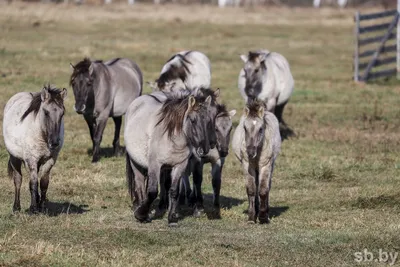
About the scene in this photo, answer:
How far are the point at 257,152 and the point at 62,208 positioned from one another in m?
2.71

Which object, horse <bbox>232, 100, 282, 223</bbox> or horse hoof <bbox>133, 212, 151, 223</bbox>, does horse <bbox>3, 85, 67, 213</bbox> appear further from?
horse <bbox>232, 100, 282, 223</bbox>

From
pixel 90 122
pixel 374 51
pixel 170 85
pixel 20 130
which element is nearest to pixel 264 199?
pixel 20 130

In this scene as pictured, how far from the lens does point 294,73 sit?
27406 millimetres

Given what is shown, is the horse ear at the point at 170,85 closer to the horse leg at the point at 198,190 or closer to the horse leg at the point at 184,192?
the horse leg at the point at 184,192

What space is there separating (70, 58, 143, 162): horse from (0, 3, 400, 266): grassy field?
0.57 m

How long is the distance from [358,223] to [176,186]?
2344 millimetres

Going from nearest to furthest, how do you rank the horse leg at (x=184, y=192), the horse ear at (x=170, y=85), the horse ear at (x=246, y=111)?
the horse ear at (x=246, y=111) < the horse leg at (x=184, y=192) < the horse ear at (x=170, y=85)

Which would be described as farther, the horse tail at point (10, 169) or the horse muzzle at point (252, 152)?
the horse tail at point (10, 169)

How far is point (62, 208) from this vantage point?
37.0 feet

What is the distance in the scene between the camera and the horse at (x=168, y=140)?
984cm

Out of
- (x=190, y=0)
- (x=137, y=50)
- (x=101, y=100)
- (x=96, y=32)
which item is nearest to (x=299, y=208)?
(x=101, y=100)

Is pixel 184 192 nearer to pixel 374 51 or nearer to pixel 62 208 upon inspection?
pixel 62 208

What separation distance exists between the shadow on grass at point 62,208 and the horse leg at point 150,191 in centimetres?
101

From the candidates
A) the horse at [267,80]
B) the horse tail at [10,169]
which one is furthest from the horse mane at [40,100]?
the horse at [267,80]
